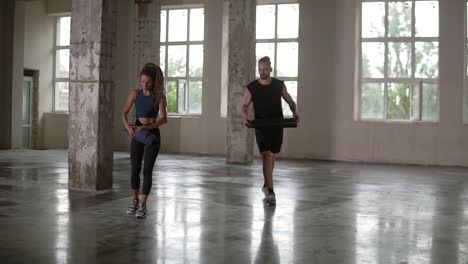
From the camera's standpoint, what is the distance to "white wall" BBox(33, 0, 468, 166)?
1692 cm

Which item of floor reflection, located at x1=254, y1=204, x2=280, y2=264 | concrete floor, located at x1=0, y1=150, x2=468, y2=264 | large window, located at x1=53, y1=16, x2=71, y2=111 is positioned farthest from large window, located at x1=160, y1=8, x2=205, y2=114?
floor reflection, located at x1=254, y1=204, x2=280, y2=264

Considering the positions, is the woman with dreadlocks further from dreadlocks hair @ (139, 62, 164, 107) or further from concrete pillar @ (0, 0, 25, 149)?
concrete pillar @ (0, 0, 25, 149)

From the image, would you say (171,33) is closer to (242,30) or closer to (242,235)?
(242,30)

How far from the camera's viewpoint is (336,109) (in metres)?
18.2

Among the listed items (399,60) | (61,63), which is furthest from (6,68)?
(399,60)

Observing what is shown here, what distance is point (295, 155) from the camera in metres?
18.8

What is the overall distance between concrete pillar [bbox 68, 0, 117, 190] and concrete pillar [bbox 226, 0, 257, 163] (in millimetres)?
6831

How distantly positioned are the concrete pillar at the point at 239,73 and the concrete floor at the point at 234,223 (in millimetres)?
4708

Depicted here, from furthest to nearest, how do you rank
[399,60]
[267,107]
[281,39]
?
[281,39]
[399,60]
[267,107]

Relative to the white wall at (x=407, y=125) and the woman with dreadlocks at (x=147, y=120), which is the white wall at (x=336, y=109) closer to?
the white wall at (x=407, y=125)

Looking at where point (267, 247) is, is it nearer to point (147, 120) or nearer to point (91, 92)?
point (147, 120)

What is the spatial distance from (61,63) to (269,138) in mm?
17730

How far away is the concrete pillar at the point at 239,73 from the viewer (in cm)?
1536

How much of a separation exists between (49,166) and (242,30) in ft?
20.9
